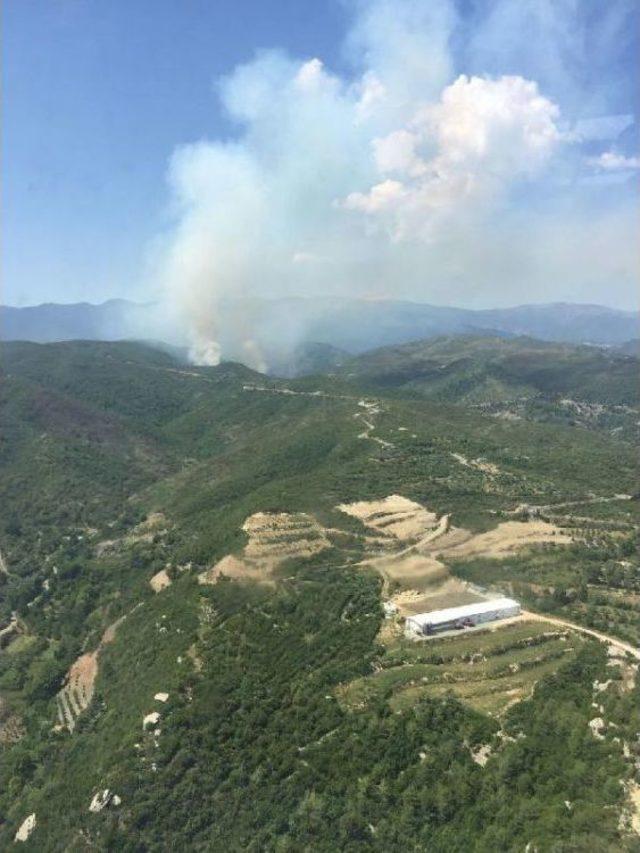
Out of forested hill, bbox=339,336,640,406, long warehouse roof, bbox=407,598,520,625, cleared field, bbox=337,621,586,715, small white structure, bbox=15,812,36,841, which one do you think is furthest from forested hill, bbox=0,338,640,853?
forested hill, bbox=339,336,640,406

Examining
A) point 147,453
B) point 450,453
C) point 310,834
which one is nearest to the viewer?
point 310,834

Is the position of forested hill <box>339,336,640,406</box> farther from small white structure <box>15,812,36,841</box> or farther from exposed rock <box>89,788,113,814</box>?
exposed rock <box>89,788,113,814</box>

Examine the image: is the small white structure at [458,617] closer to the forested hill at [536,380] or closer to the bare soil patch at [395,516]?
the bare soil patch at [395,516]

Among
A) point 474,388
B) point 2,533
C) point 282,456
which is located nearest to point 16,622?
point 2,533

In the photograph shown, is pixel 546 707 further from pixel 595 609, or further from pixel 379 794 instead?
pixel 595 609

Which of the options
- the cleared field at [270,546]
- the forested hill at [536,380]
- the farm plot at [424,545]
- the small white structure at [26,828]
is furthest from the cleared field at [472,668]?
the forested hill at [536,380]

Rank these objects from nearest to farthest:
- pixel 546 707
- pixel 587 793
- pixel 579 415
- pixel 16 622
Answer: pixel 587 793
pixel 546 707
pixel 16 622
pixel 579 415
